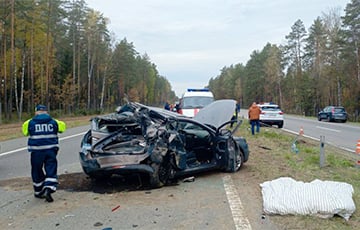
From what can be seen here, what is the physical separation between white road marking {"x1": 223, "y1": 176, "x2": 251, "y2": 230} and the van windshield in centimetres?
1223

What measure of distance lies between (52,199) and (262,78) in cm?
8065

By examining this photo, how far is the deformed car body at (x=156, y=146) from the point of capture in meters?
6.19

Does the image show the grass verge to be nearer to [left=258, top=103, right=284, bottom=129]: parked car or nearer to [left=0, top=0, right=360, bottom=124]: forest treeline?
[left=258, top=103, right=284, bottom=129]: parked car

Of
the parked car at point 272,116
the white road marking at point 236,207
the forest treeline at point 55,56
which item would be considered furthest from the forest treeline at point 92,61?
the white road marking at point 236,207

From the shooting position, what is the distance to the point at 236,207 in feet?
→ 17.3

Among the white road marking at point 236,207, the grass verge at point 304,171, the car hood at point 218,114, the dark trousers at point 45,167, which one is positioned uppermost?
the car hood at point 218,114

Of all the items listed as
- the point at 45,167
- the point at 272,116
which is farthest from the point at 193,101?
the point at 45,167

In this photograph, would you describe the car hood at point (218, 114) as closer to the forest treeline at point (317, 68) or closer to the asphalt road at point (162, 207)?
the asphalt road at point (162, 207)

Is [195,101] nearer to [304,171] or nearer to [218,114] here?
[218,114]

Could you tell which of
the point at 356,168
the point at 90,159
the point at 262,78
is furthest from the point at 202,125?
the point at 262,78

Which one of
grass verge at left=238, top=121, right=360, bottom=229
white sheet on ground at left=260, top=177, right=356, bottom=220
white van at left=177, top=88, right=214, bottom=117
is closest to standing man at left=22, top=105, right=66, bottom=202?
white sheet on ground at left=260, top=177, right=356, bottom=220

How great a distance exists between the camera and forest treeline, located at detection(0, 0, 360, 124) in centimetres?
3641

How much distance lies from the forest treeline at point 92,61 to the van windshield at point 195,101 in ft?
66.0

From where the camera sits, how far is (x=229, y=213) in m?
4.98
